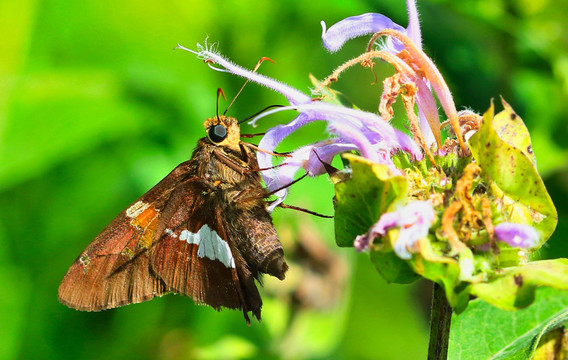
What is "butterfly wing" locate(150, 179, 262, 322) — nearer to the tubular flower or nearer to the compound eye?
the compound eye

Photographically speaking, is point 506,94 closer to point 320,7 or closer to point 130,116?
point 320,7

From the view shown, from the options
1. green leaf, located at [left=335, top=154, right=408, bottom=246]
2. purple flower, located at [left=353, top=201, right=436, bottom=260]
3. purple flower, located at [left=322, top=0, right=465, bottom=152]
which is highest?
purple flower, located at [left=322, top=0, right=465, bottom=152]

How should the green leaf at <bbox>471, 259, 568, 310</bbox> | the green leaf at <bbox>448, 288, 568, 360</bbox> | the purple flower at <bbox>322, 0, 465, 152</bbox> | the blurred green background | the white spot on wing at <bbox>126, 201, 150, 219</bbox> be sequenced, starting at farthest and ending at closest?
1. the blurred green background
2. the white spot on wing at <bbox>126, 201, 150, 219</bbox>
3. the green leaf at <bbox>448, 288, 568, 360</bbox>
4. the purple flower at <bbox>322, 0, 465, 152</bbox>
5. the green leaf at <bbox>471, 259, 568, 310</bbox>

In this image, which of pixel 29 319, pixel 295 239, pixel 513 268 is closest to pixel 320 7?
pixel 295 239

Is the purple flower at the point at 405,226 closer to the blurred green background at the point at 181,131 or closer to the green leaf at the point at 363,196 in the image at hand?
the green leaf at the point at 363,196

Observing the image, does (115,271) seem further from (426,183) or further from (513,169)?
(513,169)

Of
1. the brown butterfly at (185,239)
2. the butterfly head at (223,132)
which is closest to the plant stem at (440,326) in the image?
the brown butterfly at (185,239)

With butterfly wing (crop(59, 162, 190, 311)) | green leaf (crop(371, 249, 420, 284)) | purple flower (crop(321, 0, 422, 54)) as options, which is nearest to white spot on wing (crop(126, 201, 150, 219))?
butterfly wing (crop(59, 162, 190, 311))
